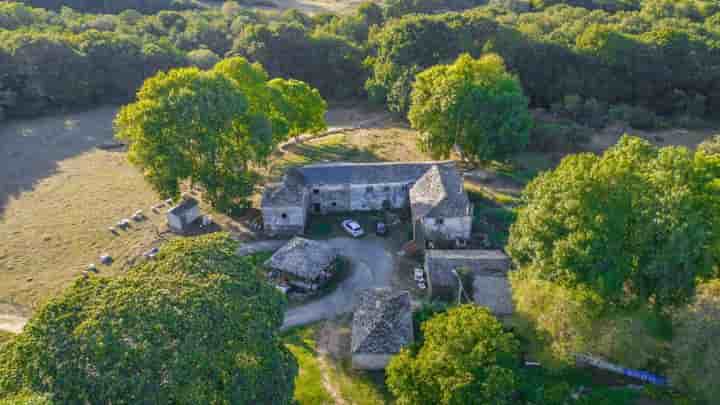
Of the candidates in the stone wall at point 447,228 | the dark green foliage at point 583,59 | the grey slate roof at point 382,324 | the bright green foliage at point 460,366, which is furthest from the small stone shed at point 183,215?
the dark green foliage at point 583,59

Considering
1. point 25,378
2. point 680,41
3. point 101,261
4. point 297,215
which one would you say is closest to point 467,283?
point 297,215

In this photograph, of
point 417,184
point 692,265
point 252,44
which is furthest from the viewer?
point 252,44

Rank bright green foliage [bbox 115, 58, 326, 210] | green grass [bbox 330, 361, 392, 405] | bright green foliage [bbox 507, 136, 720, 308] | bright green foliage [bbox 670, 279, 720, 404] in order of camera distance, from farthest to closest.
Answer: bright green foliage [bbox 115, 58, 326, 210], green grass [bbox 330, 361, 392, 405], bright green foliage [bbox 507, 136, 720, 308], bright green foliage [bbox 670, 279, 720, 404]

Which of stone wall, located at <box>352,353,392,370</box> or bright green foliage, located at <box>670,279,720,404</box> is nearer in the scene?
bright green foliage, located at <box>670,279,720,404</box>

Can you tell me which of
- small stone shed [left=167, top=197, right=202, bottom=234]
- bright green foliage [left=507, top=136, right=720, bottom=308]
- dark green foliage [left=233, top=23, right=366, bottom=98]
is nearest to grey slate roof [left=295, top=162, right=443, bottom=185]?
small stone shed [left=167, top=197, right=202, bottom=234]

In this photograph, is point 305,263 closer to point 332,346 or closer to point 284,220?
point 332,346

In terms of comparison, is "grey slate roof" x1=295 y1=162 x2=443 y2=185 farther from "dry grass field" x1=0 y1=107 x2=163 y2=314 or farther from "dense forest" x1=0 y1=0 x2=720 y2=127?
"dense forest" x1=0 y1=0 x2=720 y2=127

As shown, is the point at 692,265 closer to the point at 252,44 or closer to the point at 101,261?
the point at 101,261

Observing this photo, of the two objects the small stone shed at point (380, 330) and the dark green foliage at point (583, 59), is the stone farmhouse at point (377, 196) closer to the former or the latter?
the small stone shed at point (380, 330)
